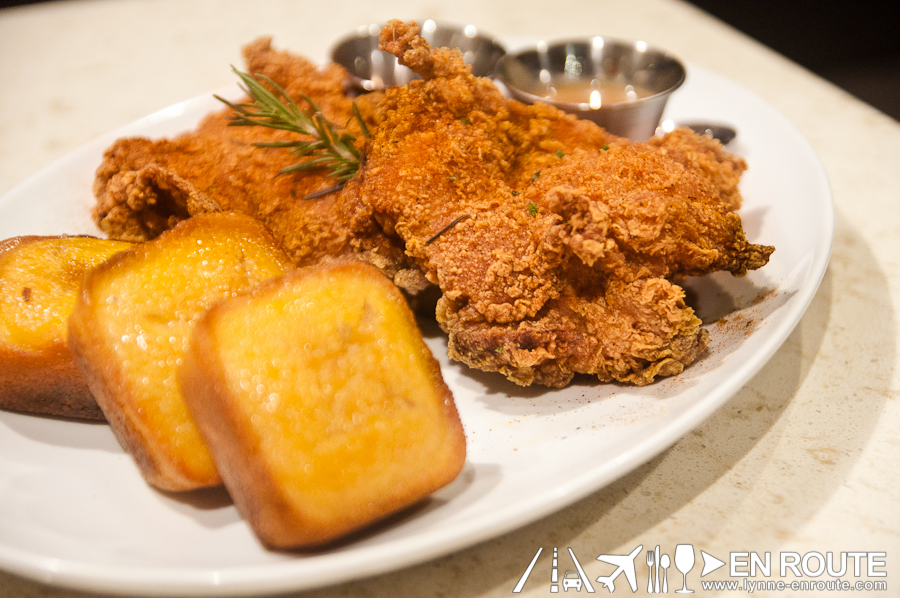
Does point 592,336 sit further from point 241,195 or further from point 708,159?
point 241,195

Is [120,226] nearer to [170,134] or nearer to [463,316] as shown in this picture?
[170,134]

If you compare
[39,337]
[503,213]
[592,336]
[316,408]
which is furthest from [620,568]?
[39,337]

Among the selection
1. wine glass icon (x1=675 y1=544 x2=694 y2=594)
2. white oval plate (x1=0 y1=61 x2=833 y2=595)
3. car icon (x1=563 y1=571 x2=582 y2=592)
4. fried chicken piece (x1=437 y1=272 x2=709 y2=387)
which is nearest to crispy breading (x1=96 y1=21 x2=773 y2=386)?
fried chicken piece (x1=437 y1=272 x2=709 y2=387)

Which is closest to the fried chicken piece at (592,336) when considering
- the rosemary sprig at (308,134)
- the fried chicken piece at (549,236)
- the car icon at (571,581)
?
the fried chicken piece at (549,236)

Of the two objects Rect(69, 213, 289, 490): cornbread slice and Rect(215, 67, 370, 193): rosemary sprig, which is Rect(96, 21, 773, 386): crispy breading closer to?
Rect(215, 67, 370, 193): rosemary sprig

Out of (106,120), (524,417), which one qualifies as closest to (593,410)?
(524,417)
